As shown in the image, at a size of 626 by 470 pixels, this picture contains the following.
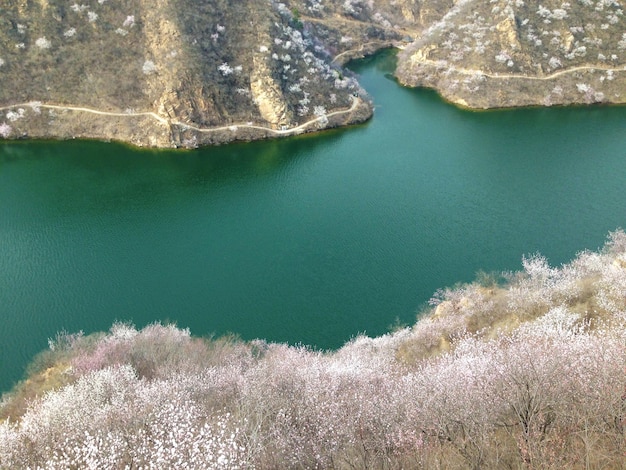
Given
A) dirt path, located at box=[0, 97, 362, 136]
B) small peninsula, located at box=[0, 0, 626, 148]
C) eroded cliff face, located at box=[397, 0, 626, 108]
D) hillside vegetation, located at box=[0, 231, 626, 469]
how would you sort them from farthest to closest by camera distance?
eroded cliff face, located at box=[397, 0, 626, 108]
small peninsula, located at box=[0, 0, 626, 148]
dirt path, located at box=[0, 97, 362, 136]
hillside vegetation, located at box=[0, 231, 626, 469]

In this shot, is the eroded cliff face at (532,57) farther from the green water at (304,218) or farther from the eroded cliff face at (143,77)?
the eroded cliff face at (143,77)

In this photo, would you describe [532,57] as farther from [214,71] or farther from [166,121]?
[166,121]

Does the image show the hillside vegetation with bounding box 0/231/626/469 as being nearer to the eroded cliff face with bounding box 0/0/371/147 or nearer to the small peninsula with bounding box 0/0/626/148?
the eroded cliff face with bounding box 0/0/371/147

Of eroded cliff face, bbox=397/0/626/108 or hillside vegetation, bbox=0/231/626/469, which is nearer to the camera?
hillside vegetation, bbox=0/231/626/469

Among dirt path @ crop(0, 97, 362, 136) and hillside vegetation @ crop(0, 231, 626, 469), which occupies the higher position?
dirt path @ crop(0, 97, 362, 136)

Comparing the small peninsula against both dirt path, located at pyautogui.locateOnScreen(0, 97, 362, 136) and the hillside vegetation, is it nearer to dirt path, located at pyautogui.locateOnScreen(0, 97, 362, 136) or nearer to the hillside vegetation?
dirt path, located at pyautogui.locateOnScreen(0, 97, 362, 136)

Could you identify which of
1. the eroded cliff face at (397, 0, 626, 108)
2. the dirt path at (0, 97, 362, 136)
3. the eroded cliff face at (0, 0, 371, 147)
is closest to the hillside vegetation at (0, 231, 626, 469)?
the dirt path at (0, 97, 362, 136)

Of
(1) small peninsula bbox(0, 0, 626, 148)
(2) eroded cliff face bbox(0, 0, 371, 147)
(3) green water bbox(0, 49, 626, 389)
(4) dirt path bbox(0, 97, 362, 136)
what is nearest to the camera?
(3) green water bbox(0, 49, 626, 389)
